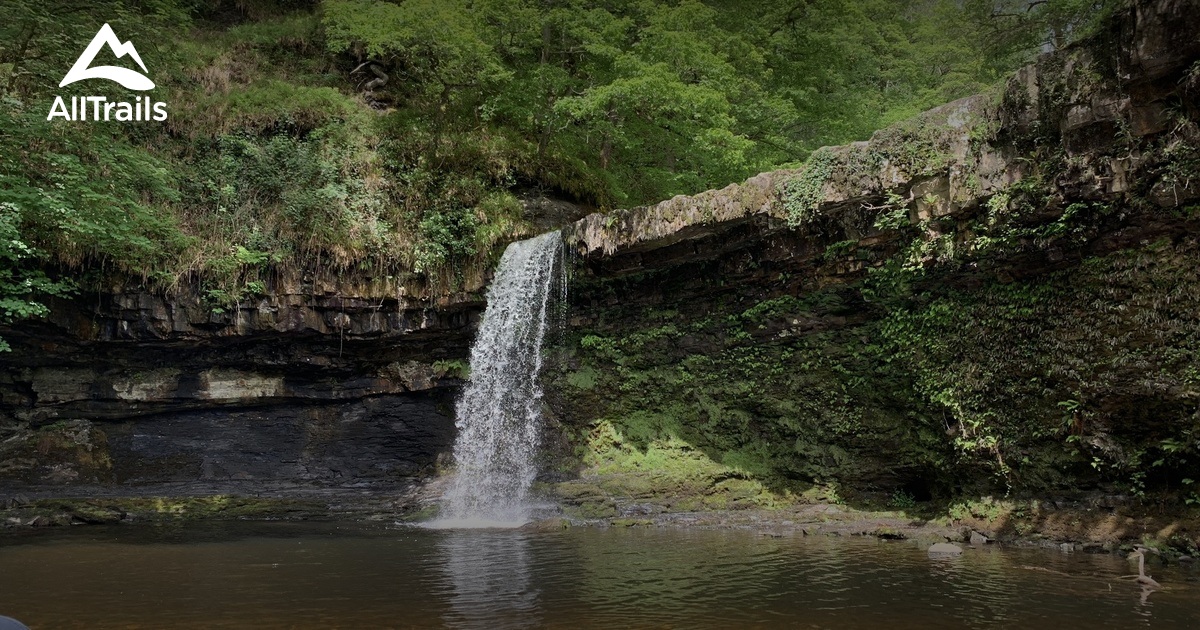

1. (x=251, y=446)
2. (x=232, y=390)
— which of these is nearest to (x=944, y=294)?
(x=232, y=390)

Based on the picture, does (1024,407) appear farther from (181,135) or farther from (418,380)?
(181,135)

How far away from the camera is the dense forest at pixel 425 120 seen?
12508 mm

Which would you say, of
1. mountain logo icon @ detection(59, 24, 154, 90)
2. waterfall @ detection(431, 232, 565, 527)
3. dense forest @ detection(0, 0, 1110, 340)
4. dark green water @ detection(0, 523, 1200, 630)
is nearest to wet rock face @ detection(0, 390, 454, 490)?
waterfall @ detection(431, 232, 565, 527)

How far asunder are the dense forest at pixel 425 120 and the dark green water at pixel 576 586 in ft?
20.1

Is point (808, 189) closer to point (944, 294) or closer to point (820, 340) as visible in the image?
point (944, 294)

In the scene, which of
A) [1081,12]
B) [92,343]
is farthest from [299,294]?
[1081,12]

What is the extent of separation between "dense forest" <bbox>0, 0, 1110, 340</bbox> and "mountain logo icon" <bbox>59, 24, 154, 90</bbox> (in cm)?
18

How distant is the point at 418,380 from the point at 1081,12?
1542 centimetres

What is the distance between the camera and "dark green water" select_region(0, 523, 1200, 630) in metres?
5.43

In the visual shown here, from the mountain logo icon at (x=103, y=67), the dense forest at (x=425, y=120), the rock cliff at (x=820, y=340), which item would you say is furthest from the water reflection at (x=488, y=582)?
the mountain logo icon at (x=103, y=67)

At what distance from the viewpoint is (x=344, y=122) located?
1738 cm

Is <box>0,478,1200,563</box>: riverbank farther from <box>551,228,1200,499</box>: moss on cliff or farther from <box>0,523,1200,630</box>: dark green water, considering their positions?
<box>0,523,1200,630</box>: dark green water

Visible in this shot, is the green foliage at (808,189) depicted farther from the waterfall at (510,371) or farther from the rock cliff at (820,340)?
the waterfall at (510,371)

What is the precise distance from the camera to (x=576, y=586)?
21.7 ft
